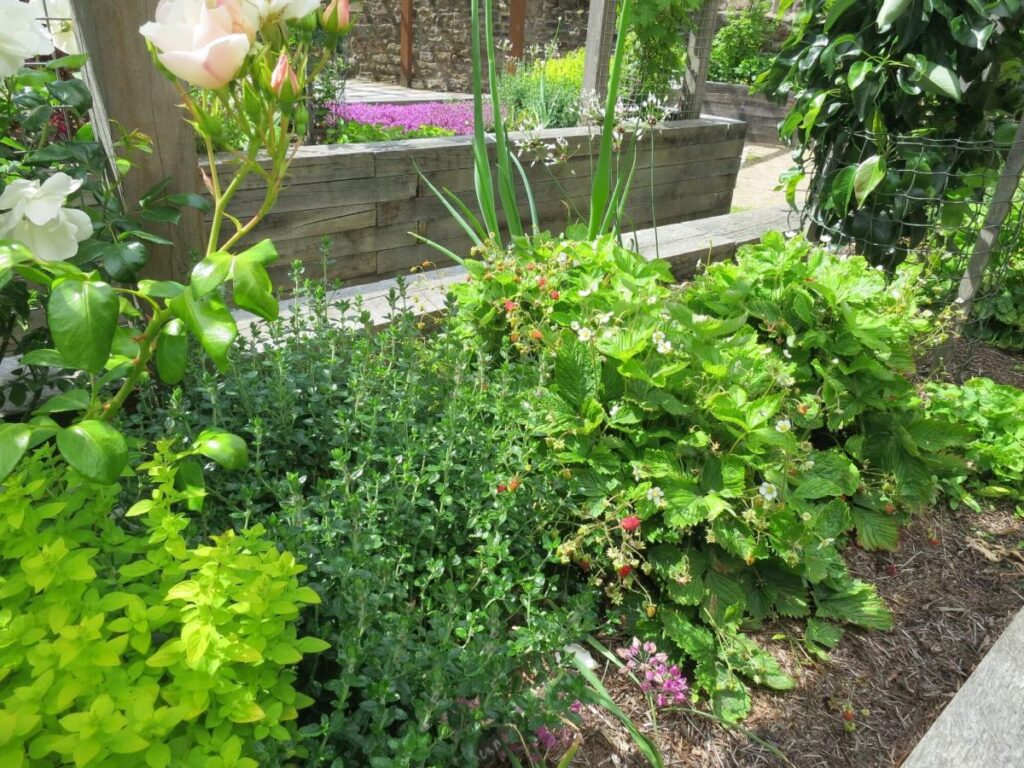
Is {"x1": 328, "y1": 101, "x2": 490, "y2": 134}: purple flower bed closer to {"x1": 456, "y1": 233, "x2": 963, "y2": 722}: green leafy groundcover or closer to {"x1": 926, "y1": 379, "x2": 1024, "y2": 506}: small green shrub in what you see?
{"x1": 456, "y1": 233, "x2": 963, "y2": 722}: green leafy groundcover

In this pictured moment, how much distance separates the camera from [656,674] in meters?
1.37

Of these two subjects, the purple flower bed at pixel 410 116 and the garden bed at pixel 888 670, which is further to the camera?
the purple flower bed at pixel 410 116

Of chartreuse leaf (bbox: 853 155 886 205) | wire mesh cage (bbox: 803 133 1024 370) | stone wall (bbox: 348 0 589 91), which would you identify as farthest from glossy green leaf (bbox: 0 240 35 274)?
stone wall (bbox: 348 0 589 91)

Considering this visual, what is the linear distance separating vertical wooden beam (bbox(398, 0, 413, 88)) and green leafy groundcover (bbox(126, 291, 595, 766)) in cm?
1020

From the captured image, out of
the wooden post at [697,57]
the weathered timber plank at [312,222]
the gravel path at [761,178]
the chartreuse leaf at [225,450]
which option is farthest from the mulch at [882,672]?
the gravel path at [761,178]

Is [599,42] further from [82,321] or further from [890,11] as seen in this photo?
[82,321]

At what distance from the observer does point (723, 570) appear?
1604mm

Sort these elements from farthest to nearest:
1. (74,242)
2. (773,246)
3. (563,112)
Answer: (563,112) → (773,246) → (74,242)

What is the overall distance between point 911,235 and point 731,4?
417 inches

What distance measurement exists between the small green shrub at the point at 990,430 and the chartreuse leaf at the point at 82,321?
2.28 m

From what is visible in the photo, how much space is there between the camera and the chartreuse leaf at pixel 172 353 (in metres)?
0.96

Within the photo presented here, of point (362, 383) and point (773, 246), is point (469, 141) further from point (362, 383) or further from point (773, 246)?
point (362, 383)

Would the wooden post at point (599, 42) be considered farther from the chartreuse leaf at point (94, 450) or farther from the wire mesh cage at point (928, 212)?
the chartreuse leaf at point (94, 450)

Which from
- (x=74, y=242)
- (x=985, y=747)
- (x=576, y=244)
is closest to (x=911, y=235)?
(x=576, y=244)
